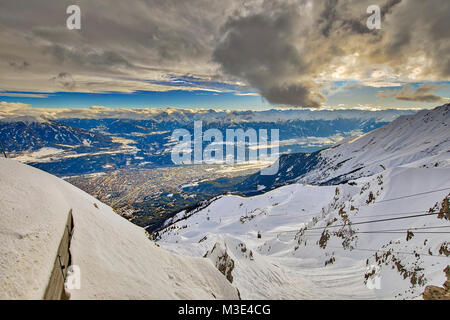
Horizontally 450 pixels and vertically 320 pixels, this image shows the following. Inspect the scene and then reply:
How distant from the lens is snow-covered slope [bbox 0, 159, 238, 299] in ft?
21.5

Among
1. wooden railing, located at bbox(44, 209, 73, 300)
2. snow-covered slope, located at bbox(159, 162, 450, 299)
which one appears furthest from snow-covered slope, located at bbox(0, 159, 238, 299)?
snow-covered slope, located at bbox(159, 162, 450, 299)

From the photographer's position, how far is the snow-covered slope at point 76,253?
6566mm

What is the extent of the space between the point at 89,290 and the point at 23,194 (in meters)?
5.44

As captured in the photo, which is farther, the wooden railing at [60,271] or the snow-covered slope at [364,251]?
the snow-covered slope at [364,251]

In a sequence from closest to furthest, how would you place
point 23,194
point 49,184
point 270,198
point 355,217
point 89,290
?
point 89,290
point 23,194
point 49,184
point 355,217
point 270,198

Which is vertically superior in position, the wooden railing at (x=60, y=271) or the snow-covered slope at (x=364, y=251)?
the wooden railing at (x=60, y=271)

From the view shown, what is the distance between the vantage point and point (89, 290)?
24.0ft

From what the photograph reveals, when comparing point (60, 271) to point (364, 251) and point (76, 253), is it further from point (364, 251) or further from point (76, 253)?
point (364, 251)

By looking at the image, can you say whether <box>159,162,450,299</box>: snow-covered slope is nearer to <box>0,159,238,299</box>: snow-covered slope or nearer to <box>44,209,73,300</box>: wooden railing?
<box>0,159,238,299</box>: snow-covered slope

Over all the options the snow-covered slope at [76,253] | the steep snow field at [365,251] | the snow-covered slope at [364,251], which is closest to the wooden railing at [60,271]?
the snow-covered slope at [76,253]

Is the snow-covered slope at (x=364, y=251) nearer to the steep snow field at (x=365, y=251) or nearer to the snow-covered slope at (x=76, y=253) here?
the steep snow field at (x=365, y=251)

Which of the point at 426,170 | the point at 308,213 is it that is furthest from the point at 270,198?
the point at 426,170

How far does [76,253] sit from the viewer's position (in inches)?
332
